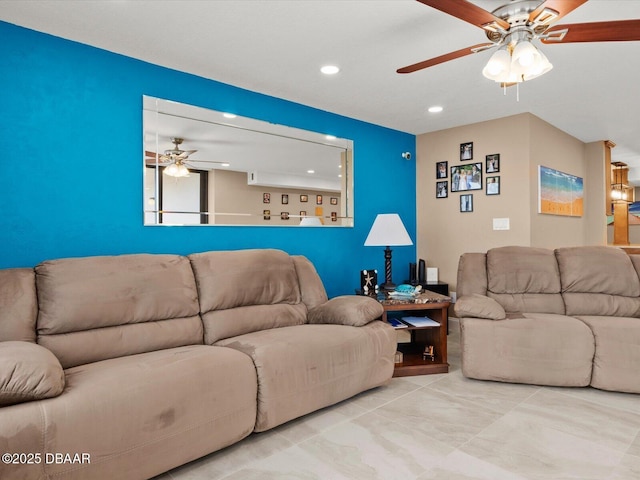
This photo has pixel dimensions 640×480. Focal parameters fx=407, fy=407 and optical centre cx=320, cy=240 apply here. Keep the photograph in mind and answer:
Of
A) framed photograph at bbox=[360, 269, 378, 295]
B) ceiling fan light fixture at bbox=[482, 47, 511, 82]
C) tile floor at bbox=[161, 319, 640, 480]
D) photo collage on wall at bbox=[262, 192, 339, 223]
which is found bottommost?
tile floor at bbox=[161, 319, 640, 480]

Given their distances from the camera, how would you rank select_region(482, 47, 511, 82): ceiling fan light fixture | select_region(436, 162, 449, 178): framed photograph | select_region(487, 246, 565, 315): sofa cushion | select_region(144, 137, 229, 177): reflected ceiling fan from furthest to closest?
select_region(436, 162, 449, 178): framed photograph
select_region(487, 246, 565, 315): sofa cushion
select_region(144, 137, 229, 177): reflected ceiling fan
select_region(482, 47, 511, 82): ceiling fan light fixture

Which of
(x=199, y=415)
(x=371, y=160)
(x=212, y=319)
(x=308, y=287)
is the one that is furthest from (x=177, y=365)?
(x=371, y=160)

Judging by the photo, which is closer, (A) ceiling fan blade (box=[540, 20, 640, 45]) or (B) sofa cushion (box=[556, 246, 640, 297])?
(A) ceiling fan blade (box=[540, 20, 640, 45])

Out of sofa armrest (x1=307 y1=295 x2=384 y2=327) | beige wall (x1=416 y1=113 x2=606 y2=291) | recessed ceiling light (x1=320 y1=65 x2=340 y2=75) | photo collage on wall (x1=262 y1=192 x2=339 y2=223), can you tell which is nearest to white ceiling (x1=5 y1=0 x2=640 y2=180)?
recessed ceiling light (x1=320 y1=65 x2=340 y2=75)

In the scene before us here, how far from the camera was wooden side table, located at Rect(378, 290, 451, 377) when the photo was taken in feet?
10.6

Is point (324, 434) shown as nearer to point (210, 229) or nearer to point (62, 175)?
point (210, 229)

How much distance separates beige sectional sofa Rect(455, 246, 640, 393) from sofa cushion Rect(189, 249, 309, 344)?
1348 millimetres

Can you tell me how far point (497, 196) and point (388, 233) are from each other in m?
1.55

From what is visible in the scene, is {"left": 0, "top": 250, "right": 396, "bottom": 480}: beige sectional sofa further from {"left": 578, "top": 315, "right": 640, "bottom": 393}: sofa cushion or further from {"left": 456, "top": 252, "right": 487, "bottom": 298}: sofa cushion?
{"left": 578, "top": 315, "right": 640, "bottom": 393}: sofa cushion

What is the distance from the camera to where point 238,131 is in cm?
345

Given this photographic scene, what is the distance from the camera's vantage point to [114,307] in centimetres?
227

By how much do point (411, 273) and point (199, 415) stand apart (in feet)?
11.2

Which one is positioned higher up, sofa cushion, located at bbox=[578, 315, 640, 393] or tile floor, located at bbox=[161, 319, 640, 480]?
sofa cushion, located at bbox=[578, 315, 640, 393]

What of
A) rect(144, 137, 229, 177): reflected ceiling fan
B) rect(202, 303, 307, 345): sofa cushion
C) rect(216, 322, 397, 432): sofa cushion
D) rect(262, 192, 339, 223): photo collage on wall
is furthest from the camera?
rect(262, 192, 339, 223): photo collage on wall
